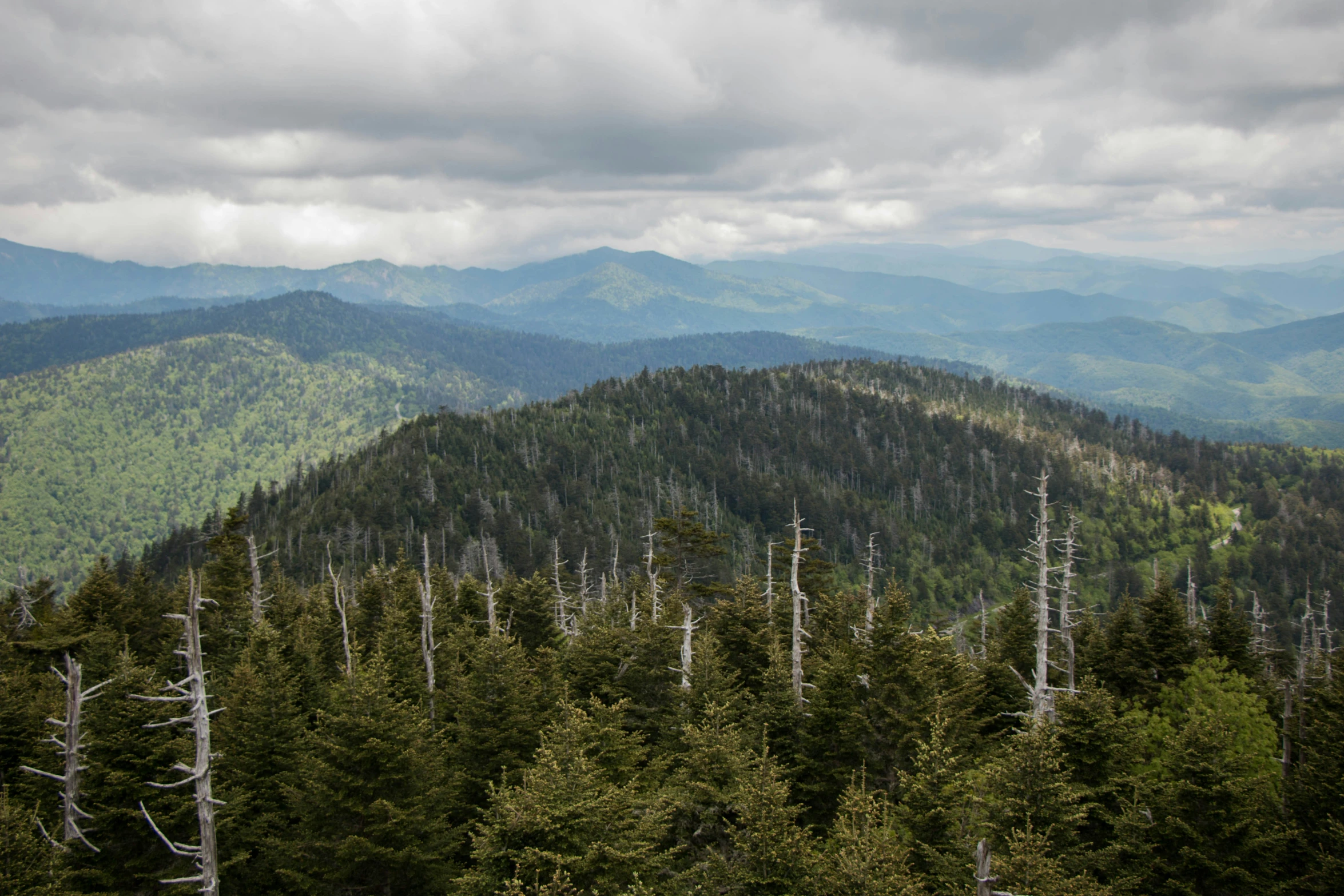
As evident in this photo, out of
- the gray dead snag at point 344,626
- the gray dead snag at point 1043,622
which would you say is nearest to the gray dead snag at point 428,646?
the gray dead snag at point 344,626

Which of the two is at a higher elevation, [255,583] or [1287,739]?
[255,583]

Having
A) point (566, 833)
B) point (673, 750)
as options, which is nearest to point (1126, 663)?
point (673, 750)

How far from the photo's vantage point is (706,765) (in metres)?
25.7

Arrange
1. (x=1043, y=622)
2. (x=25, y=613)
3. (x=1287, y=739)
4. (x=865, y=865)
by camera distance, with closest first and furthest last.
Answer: (x=865, y=865)
(x=1043, y=622)
(x=1287, y=739)
(x=25, y=613)

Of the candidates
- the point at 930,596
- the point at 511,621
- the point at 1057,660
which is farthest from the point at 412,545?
the point at 1057,660

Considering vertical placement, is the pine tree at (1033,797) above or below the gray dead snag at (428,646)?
above

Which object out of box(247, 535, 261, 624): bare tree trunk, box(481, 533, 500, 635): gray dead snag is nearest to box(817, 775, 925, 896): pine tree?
box(481, 533, 500, 635): gray dead snag

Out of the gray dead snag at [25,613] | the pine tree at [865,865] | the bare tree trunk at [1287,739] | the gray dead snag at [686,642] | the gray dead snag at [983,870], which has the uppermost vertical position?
the gray dead snag at [983,870]

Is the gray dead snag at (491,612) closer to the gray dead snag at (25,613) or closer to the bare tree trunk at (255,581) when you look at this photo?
the bare tree trunk at (255,581)

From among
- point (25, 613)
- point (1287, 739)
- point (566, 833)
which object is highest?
point (566, 833)

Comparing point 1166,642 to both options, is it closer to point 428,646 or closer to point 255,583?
point 428,646

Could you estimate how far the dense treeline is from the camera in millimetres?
21672

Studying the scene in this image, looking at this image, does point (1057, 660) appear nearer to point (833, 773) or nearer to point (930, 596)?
point (833, 773)

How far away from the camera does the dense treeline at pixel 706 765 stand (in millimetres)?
21672
